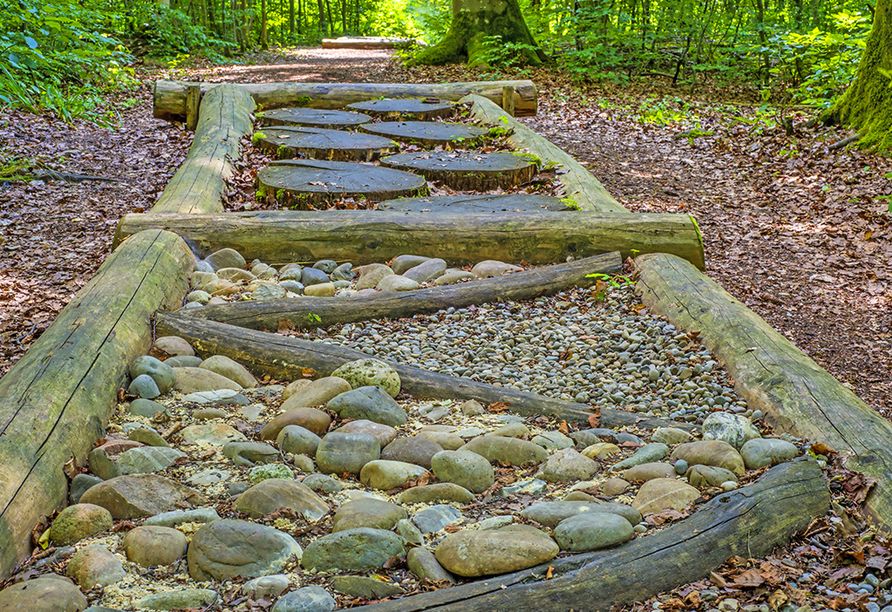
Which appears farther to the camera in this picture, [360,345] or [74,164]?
[74,164]

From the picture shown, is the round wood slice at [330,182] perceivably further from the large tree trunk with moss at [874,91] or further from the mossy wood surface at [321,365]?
the large tree trunk with moss at [874,91]

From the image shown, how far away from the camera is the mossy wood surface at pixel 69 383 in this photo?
1.73 metres

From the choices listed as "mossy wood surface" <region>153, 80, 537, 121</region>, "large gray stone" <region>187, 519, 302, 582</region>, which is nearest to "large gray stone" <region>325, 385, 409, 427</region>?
"large gray stone" <region>187, 519, 302, 582</region>

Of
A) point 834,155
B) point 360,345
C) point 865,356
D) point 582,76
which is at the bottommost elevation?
point 865,356

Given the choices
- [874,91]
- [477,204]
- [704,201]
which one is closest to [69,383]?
[477,204]

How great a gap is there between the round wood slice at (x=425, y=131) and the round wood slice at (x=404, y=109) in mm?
580

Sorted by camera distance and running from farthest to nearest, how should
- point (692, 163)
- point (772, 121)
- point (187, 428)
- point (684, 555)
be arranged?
point (772, 121), point (692, 163), point (187, 428), point (684, 555)

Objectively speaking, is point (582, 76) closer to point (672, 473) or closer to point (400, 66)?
point (400, 66)

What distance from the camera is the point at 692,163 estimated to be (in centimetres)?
754

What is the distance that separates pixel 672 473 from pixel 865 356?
2.20 metres

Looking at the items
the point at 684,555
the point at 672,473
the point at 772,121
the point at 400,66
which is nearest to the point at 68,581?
the point at 684,555

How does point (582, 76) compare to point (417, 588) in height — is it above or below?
above

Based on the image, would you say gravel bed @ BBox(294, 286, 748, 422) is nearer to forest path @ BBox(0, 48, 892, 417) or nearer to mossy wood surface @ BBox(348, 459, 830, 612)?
mossy wood surface @ BBox(348, 459, 830, 612)

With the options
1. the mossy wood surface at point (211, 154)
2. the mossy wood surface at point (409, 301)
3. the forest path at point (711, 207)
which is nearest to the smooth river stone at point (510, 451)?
the mossy wood surface at point (409, 301)
